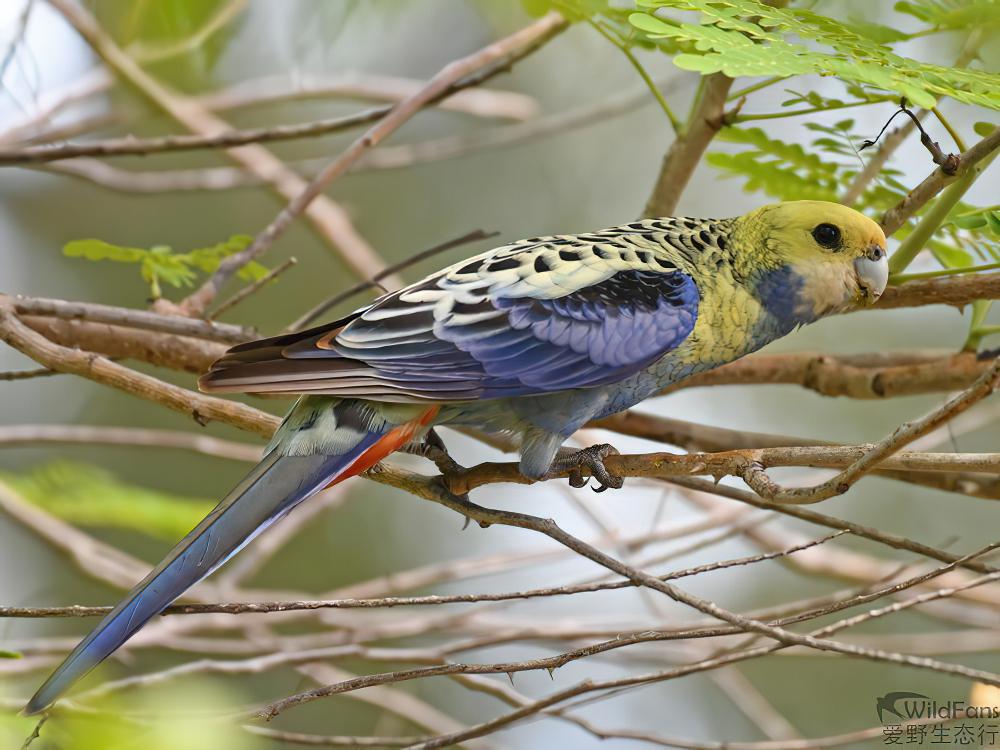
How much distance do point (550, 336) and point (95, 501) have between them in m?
2.24

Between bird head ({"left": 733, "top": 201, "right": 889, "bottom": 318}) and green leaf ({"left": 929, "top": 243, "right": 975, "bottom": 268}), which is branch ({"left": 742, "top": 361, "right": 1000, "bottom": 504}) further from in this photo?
green leaf ({"left": 929, "top": 243, "right": 975, "bottom": 268})

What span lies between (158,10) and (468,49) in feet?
14.6

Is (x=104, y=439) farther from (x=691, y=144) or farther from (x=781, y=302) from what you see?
(x=781, y=302)

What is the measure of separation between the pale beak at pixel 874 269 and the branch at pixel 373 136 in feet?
4.65

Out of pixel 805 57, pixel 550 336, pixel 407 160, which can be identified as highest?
pixel 407 160

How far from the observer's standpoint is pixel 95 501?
4059mm

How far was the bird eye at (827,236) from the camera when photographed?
2854 mm

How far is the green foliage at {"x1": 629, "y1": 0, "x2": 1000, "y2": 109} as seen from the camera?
81.1 inches

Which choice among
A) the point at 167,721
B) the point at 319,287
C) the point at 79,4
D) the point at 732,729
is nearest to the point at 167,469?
the point at 319,287

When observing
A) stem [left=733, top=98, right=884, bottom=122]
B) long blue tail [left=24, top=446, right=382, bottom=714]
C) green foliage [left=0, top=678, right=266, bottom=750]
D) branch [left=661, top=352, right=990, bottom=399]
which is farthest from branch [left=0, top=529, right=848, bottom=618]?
branch [left=661, top=352, right=990, bottom=399]

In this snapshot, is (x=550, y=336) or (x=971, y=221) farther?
(x=550, y=336)

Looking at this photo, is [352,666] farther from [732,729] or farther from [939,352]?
[939,352]

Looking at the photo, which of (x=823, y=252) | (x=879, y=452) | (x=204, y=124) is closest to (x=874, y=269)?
(x=823, y=252)

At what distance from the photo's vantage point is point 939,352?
3.63m
